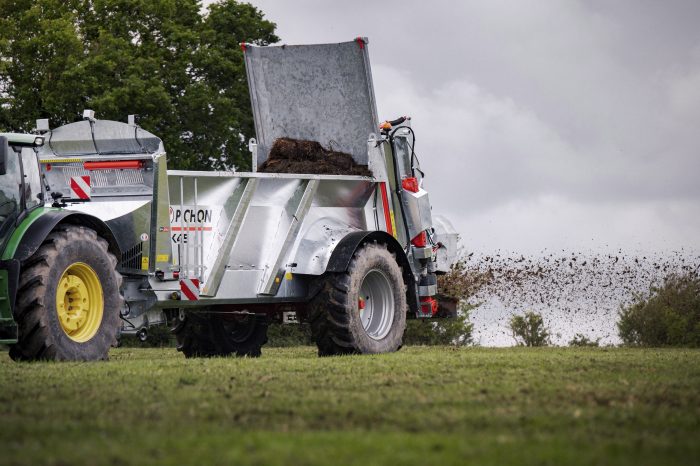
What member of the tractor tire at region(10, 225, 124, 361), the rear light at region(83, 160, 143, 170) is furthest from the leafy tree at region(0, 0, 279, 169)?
the tractor tire at region(10, 225, 124, 361)

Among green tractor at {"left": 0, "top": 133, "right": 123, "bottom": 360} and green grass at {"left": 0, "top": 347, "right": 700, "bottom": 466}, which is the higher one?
green tractor at {"left": 0, "top": 133, "right": 123, "bottom": 360}

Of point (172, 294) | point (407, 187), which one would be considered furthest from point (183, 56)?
point (172, 294)

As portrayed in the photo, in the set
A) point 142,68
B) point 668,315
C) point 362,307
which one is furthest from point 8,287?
point 142,68

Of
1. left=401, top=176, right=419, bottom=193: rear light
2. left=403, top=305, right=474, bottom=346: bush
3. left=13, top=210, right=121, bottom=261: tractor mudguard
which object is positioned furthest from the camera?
left=403, top=305, right=474, bottom=346: bush

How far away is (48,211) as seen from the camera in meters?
12.4

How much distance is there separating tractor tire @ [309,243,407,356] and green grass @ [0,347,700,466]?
2241 millimetres

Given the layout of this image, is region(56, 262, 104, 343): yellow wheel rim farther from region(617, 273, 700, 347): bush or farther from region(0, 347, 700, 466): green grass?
region(617, 273, 700, 347): bush

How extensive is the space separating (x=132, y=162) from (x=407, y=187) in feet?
13.5

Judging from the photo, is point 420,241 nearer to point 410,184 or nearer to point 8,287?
point 410,184

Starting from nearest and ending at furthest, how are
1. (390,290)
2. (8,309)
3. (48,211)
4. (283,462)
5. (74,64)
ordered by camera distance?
(283,462) < (8,309) < (48,211) < (390,290) < (74,64)

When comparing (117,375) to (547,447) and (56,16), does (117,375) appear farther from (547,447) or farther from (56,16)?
(56,16)

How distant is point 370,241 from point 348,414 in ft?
23.9

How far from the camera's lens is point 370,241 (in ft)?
47.8

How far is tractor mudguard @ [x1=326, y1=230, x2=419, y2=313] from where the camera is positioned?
13.8 metres
